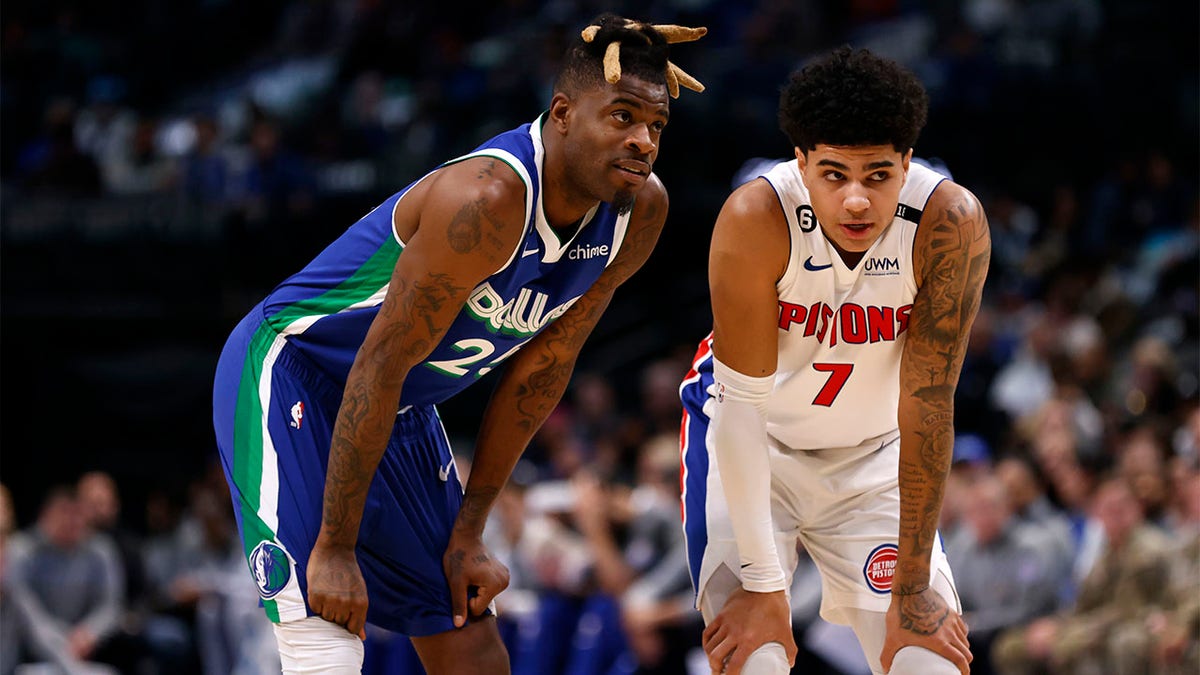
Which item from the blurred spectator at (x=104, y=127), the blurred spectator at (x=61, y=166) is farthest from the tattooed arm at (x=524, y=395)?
the blurred spectator at (x=104, y=127)

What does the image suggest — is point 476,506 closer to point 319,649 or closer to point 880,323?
point 319,649

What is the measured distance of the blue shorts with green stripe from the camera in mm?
4250

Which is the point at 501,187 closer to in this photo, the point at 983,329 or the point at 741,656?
the point at 741,656

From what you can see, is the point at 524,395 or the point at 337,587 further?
the point at 524,395

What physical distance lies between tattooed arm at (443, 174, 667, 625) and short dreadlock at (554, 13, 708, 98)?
406 millimetres

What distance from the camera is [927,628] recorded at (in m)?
4.17

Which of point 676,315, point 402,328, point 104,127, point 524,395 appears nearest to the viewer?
point 402,328

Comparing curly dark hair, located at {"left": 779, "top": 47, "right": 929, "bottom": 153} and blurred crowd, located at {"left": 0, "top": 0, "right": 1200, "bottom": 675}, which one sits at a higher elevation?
curly dark hair, located at {"left": 779, "top": 47, "right": 929, "bottom": 153}

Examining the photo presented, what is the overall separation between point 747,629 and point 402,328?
4.07ft

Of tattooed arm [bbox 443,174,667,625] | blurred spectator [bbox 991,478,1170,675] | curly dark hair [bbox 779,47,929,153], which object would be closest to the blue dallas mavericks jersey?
tattooed arm [bbox 443,174,667,625]

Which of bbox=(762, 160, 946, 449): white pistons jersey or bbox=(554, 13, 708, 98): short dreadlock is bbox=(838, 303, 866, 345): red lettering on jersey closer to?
bbox=(762, 160, 946, 449): white pistons jersey

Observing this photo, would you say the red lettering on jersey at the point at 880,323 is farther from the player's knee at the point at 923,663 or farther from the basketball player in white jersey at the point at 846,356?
the player's knee at the point at 923,663

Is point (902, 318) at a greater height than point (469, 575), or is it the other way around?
point (902, 318)

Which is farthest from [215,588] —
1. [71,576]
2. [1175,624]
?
[1175,624]
